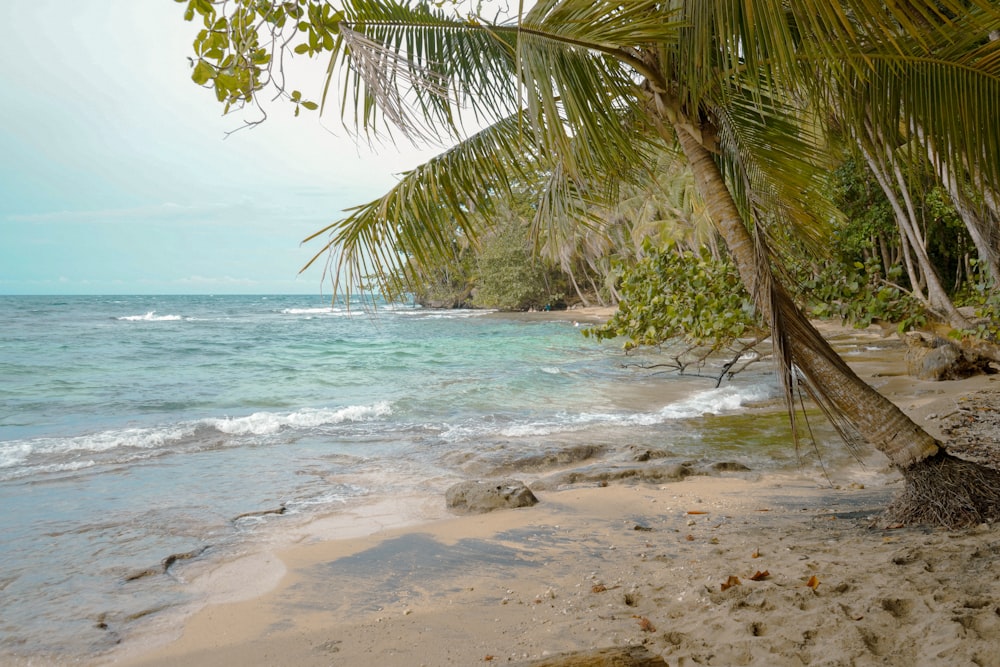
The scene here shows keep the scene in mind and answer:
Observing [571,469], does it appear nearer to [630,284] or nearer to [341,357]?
[630,284]

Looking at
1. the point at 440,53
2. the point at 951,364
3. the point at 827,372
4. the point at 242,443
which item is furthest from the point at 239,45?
the point at 951,364

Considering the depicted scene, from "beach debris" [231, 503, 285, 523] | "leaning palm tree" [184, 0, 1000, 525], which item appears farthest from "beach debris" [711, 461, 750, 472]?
"beach debris" [231, 503, 285, 523]

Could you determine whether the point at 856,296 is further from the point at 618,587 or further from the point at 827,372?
the point at 618,587

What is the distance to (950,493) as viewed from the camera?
429 centimetres

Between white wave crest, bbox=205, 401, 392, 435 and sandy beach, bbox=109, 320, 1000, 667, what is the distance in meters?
5.51

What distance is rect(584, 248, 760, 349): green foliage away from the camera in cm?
785

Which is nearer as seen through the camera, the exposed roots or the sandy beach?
the sandy beach

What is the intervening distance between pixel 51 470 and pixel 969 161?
31.4 feet

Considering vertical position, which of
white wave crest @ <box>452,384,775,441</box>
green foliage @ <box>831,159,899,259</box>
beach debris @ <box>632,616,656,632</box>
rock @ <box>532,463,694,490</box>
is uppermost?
green foliage @ <box>831,159,899,259</box>

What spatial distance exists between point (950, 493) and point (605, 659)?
9.86ft

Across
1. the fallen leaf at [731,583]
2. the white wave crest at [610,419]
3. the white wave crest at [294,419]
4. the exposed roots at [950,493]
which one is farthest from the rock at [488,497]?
the white wave crest at [294,419]

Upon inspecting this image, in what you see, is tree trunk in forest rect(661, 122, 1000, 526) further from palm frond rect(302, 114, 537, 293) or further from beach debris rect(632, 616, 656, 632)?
beach debris rect(632, 616, 656, 632)

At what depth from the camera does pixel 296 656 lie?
3.66 metres

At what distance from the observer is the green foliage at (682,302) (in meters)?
7.85
